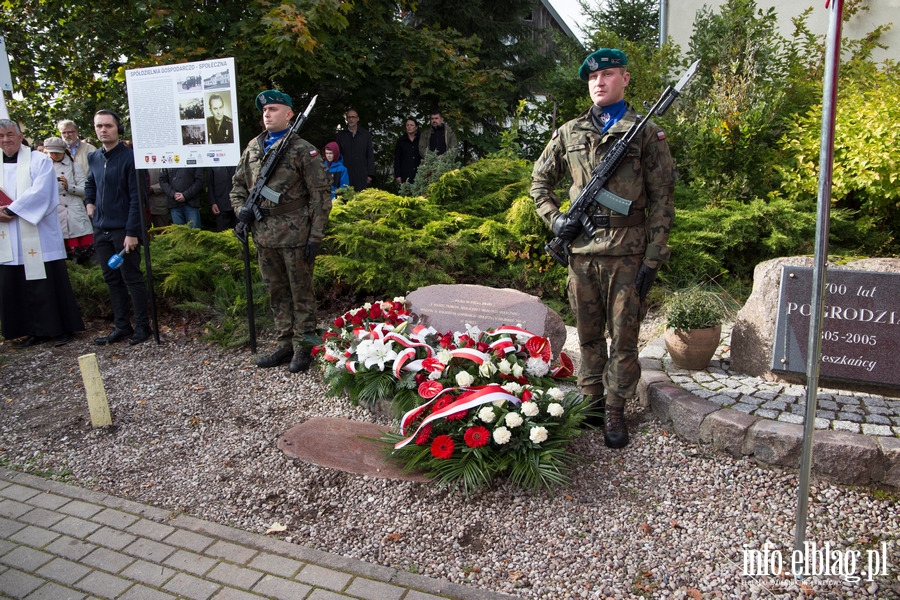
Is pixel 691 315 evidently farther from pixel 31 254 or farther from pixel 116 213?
pixel 31 254

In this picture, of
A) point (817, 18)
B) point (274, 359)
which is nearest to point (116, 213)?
point (274, 359)

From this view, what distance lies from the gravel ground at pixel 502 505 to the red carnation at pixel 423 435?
0.24 metres

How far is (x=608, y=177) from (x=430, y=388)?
1611mm

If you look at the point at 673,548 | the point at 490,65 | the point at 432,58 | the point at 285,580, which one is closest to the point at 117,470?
the point at 285,580

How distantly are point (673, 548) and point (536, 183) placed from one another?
2216 millimetres

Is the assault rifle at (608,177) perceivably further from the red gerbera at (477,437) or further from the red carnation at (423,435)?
the red carnation at (423,435)

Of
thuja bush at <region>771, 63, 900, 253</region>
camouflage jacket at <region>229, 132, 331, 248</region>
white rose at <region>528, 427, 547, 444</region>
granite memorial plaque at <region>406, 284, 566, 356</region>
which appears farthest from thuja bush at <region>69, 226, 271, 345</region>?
thuja bush at <region>771, 63, 900, 253</region>

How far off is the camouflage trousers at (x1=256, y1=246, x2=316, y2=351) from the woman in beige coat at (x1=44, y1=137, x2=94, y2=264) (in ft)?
11.4

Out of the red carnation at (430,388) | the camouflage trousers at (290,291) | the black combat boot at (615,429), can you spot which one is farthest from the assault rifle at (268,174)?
the black combat boot at (615,429)

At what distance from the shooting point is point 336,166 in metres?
8.27

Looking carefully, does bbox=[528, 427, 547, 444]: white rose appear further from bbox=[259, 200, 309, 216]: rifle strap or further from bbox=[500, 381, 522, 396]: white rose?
bbox=[259, 200, 309, 216]: rifle strap

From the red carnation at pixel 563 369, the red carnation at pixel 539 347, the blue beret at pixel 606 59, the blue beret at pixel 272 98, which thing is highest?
the blue beret at pixel 272 98

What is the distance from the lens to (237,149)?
5.36m

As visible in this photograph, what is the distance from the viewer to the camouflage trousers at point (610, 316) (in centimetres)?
356
